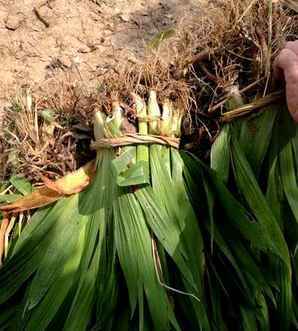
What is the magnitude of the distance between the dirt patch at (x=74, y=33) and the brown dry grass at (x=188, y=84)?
0.26 meters

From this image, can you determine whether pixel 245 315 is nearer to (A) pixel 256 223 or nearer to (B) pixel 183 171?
(A) pixel 256 223

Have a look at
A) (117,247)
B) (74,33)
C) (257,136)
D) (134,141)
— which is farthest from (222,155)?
(74,33)

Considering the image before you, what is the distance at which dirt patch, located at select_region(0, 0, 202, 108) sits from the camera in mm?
1770

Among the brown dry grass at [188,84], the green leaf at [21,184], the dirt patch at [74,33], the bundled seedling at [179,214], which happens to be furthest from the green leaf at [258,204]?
the dirt patch at [74,33]

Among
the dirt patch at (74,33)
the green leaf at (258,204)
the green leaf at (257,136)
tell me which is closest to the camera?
the green leaf at (258,204)

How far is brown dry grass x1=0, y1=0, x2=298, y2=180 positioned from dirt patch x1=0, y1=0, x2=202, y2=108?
0.26 m

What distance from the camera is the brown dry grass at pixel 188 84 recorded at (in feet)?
4.50

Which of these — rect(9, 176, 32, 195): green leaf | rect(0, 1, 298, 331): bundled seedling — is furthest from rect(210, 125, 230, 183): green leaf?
rect(9, 176, 32, 195): green leaf

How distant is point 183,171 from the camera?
1.34m

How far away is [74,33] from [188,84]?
0.55m

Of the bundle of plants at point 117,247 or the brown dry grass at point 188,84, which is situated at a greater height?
the brown dry grass at point 188,84

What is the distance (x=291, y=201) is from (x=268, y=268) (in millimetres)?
151

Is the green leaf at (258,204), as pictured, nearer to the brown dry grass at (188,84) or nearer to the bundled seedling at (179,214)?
the bundled seedling at (179,214)

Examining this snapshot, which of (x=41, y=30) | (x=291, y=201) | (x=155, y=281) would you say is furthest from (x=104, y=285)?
(x=41, y=30)
